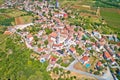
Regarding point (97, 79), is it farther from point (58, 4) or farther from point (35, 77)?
point (58, 4)

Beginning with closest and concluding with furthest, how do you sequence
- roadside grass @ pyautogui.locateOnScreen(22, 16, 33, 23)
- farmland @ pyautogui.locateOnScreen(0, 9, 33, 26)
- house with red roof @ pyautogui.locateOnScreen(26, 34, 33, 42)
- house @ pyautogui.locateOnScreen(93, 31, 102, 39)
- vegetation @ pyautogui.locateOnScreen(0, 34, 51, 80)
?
vegetation @ pyautogui.locateOnScreen(0, 34, 51, 80) → house with red roof @ pyautogui.locateOnScreen(26, 34, 33, 42) → house @ pyautogui.locateOnScreen(93, 31, 102, 39) → farmland @ pyautogui.locateOnScreen(0, 9, 33, 26) → roadside grass @ pyautogui.locateOnScreen(22, 16, 33, 23)

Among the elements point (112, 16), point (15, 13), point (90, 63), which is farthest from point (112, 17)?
point (15, 13)

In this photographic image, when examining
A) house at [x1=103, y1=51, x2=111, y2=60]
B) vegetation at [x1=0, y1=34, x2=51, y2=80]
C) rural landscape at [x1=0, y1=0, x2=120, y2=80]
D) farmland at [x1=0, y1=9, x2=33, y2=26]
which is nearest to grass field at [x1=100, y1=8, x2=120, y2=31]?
rural landscape at [x1=0, y1=0, x2=120, y2=80]

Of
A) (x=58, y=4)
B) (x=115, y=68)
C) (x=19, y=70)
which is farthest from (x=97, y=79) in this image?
(x=58, y=4)

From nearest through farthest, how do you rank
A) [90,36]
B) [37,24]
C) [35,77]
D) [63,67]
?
1. [35,77]
2. [63,67]
3. [90,36]
4. [37,24]

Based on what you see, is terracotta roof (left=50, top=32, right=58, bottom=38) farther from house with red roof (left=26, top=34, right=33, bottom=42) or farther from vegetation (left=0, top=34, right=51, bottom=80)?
vegetation (left=0, top=34, right=51, bottom=80)

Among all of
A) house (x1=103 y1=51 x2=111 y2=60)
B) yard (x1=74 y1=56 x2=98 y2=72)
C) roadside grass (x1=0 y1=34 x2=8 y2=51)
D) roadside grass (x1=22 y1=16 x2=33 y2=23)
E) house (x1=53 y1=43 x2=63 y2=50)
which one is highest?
roadside grass (x1=22 y1=16 x2=33 y2=23)

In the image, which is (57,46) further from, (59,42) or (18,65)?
(18,65)
